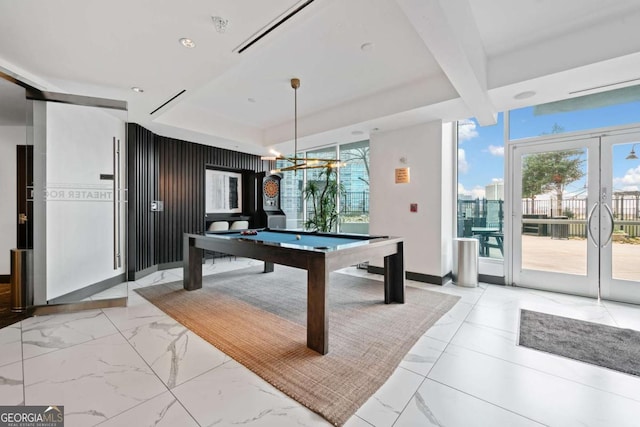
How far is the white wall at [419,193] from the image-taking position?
4.39 metres

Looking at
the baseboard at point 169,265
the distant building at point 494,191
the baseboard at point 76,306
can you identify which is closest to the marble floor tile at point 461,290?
the distant building at point 494,191

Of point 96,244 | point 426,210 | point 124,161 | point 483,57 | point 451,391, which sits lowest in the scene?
point 451,391

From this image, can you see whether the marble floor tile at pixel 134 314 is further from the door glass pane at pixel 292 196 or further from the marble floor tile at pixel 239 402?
the door glass pane at pixel 292 196

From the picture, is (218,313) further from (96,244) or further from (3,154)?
(3,154)

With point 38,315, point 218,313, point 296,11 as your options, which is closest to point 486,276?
point 218,313

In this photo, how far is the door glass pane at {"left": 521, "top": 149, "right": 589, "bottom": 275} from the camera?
12.8 ft

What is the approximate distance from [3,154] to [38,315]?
3267mm

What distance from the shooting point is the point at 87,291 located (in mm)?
3676

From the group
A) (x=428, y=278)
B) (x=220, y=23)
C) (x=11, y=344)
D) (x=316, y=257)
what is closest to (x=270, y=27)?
(x=220, y=23)

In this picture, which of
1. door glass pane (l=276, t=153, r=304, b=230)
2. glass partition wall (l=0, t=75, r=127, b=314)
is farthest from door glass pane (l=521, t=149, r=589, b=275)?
glass partition wall (l=0, t=75, r=127, b=314)

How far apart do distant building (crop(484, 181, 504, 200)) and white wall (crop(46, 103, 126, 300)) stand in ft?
19.3

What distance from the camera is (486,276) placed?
4.58m

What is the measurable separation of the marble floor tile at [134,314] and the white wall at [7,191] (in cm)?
291
